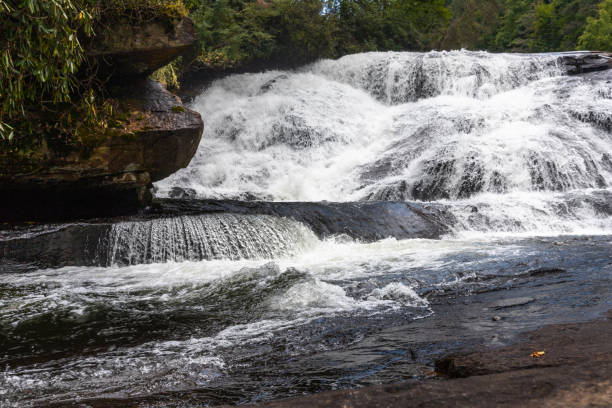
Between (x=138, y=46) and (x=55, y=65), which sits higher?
(x=138, y=46)

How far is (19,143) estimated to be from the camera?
6941 mm

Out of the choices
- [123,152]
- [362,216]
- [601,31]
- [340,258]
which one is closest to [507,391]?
[340,258]

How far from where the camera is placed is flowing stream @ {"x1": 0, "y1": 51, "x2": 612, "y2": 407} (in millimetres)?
3234

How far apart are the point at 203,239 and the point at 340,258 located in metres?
1.99

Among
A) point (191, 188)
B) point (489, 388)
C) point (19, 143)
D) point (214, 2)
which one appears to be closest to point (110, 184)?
point (19, 143)

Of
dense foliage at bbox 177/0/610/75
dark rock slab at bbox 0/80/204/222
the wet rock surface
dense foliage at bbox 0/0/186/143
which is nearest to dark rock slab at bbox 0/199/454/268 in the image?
dark rock slab at bbox 0/80/204/222

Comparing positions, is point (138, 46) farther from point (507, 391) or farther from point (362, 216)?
point (507, 391)

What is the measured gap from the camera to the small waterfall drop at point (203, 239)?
690cm

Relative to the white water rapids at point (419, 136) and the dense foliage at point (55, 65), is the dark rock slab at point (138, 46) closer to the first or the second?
the dense foliage at point (55, 65)

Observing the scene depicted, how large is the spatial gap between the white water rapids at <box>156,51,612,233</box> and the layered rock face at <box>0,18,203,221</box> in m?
3.37

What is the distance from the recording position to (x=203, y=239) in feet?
23.7

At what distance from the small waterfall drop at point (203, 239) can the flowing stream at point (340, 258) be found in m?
0.02

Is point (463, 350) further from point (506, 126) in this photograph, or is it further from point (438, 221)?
point (506, 126)

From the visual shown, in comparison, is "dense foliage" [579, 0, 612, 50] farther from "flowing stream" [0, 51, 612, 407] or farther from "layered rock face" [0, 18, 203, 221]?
"layered rock face" [0, 18, 203, 221]
